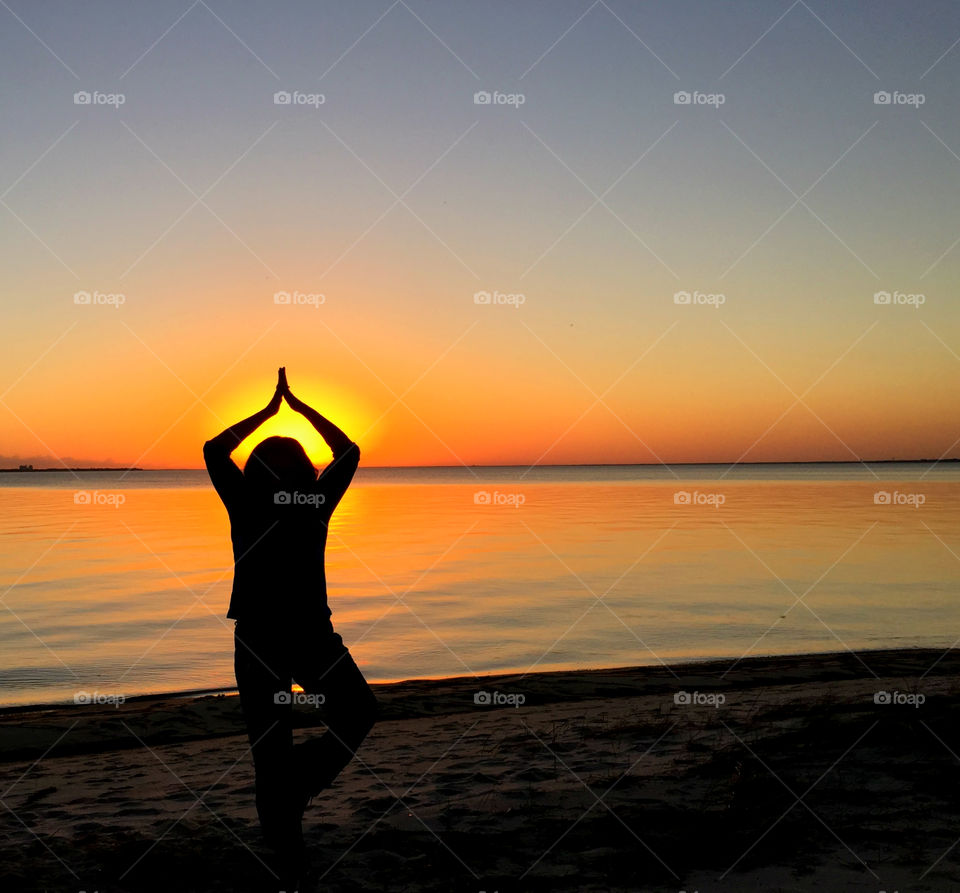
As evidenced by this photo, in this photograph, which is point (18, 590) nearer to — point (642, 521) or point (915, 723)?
point (915, 723)

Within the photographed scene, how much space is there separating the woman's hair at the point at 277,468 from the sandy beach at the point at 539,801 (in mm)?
2190

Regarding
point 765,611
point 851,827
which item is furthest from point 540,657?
point 851,827

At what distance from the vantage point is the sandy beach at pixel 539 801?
4750 mm

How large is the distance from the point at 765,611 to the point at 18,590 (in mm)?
16732

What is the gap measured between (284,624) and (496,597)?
15690 mm

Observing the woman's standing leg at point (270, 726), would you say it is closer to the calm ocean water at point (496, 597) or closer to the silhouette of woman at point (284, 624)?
the silhouette of woman at point (284, 624)

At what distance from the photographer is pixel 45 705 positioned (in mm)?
10984

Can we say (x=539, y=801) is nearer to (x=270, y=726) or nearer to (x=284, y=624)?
(x=270, y=726)

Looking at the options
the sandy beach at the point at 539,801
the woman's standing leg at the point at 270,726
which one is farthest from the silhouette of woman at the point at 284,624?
the sandy beach at the point at 539,801

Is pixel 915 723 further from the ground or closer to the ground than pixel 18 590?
further from the ground

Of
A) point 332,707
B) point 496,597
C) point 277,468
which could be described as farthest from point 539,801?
point 496,597

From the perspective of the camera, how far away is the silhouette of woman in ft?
13.4

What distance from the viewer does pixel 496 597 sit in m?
19.5

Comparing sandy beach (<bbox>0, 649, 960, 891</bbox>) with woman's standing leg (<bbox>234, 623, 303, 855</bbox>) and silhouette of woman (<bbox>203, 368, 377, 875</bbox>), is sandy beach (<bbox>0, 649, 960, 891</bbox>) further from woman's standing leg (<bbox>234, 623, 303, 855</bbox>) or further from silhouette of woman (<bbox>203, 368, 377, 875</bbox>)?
silhouette of woman (<bbox>203, 368, 377, 875</bbox>)
